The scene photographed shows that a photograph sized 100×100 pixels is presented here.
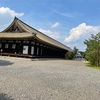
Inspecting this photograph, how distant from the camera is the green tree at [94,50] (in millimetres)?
29484

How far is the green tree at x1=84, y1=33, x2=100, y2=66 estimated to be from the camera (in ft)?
96.7

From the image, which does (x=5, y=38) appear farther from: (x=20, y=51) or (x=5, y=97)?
(x=5, y=97)

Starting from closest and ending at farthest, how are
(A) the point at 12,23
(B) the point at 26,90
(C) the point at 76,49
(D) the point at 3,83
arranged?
1. (B) the point at 26,90
2. (D) the point at 3,83
3. (A) the point at 12,23
4. (C) the point at 76,49

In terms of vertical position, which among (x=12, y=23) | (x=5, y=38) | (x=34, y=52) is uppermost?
(x=12, y=23)

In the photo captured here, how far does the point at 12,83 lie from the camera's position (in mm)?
9578

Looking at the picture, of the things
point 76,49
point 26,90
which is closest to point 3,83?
point 26,90

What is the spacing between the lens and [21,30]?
33.0 m

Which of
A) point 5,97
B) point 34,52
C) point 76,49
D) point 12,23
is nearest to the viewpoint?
point 5,97

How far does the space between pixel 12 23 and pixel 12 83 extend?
25.8m

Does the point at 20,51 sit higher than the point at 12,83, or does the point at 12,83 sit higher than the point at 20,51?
the point at 20,51

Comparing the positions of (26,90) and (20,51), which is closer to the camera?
(26,90)

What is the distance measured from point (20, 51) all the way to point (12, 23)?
6.19 m

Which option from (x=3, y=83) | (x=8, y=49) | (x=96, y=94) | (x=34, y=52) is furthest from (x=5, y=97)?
(x=8, y=49)

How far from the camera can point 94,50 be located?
97.0 ft
